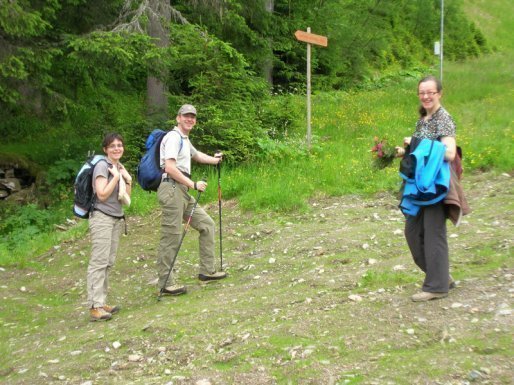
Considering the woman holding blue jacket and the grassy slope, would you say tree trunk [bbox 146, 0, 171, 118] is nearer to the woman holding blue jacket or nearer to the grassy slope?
the grassy slope

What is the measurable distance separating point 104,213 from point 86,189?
33 cm

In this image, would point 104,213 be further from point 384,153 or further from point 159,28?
point 159,28

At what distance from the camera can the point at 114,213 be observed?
657 cm

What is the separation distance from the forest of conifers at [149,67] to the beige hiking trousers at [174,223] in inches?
201

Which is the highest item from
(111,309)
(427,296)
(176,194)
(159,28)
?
(159,28)

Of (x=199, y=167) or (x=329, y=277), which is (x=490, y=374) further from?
(x=199, y=167)

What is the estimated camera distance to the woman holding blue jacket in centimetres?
507

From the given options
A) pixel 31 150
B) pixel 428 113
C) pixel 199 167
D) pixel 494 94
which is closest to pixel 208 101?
pixel 199 167

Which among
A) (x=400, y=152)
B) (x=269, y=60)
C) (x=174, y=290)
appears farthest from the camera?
(x=269, y=60)

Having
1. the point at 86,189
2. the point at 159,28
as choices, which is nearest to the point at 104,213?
the point at 86,189

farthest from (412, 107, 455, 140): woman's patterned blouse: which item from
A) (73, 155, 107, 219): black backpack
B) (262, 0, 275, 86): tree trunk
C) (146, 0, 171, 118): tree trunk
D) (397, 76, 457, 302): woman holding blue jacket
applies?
(262, 0, 275, 86): tree trunk

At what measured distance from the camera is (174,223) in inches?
271

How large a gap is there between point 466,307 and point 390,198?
5380 millimetres

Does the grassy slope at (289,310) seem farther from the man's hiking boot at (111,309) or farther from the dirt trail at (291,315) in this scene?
the man's hiking boot at (111,309)
